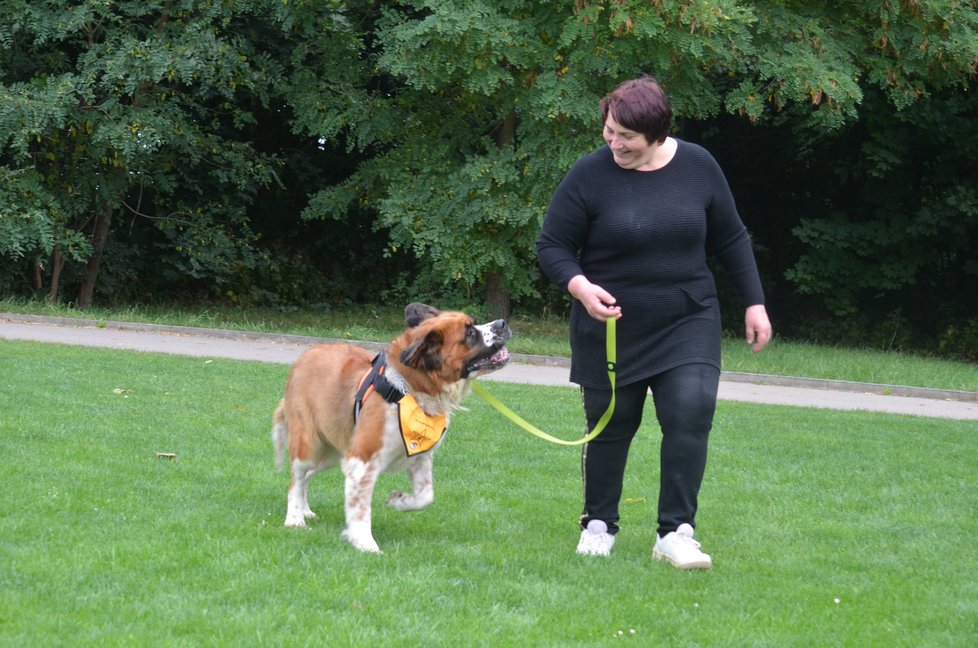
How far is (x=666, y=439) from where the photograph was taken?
18.6ft

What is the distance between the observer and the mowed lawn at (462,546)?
4.54 meters

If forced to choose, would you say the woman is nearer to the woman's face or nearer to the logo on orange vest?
the woman's face

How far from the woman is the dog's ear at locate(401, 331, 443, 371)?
0.69 meters

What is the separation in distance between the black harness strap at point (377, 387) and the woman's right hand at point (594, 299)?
1119mm

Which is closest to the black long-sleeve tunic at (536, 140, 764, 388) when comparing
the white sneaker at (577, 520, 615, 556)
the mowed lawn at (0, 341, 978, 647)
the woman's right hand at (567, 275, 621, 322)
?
the woman's right hand at (567, 275, 621, 322)

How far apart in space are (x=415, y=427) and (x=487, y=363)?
0.49 meters

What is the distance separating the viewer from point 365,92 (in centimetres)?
2080

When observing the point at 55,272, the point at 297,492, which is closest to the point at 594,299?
the point at 297,492

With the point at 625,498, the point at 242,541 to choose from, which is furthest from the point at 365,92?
the point at 242,541

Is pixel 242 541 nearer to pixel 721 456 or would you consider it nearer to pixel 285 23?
pixel 721 456

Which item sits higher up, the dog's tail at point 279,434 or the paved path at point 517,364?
the dog's tail at point 279,434

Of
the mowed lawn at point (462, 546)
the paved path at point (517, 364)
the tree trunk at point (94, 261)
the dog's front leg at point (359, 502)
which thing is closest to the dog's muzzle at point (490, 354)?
the dog's front leg at point (359, 502)

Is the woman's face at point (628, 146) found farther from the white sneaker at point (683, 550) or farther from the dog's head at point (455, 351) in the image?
the white sneaker at point (683, 550)

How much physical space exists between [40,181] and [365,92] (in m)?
5.93
